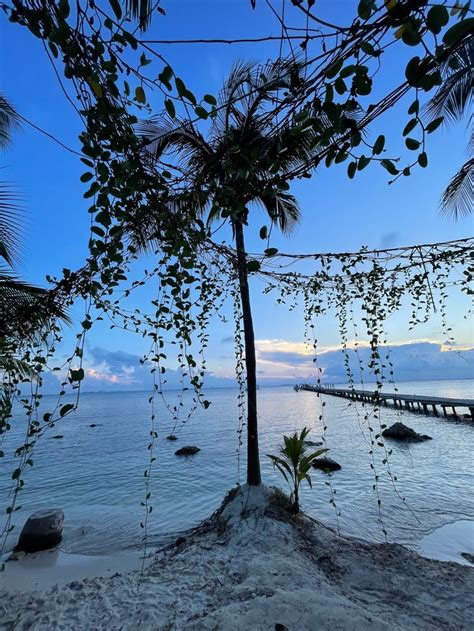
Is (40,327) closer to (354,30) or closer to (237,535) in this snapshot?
(354,30)

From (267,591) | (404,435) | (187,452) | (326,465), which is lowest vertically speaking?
(187,452)

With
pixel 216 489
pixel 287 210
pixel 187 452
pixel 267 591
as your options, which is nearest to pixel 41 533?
pixel 216 489

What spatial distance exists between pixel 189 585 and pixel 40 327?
3428 millimetres

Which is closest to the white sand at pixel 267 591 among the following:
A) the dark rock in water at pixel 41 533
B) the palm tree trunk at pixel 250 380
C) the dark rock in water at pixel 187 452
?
the palm tree trunk at pixel 250 380

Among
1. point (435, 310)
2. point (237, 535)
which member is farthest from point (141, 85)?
point (237, 535)

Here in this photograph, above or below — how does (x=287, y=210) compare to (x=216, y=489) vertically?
above

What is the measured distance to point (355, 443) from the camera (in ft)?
58.3

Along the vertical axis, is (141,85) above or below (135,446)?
above

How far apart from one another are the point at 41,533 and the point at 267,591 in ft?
20.6

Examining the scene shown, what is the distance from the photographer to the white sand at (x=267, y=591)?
2.85m

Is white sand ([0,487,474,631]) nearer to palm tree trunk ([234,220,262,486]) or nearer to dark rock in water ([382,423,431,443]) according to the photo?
palm tree trunk ([234,220,262,486])

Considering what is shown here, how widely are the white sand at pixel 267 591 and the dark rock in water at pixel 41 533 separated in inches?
145

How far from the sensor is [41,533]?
23.0 ft

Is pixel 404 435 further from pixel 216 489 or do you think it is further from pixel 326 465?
pixel 216 489
